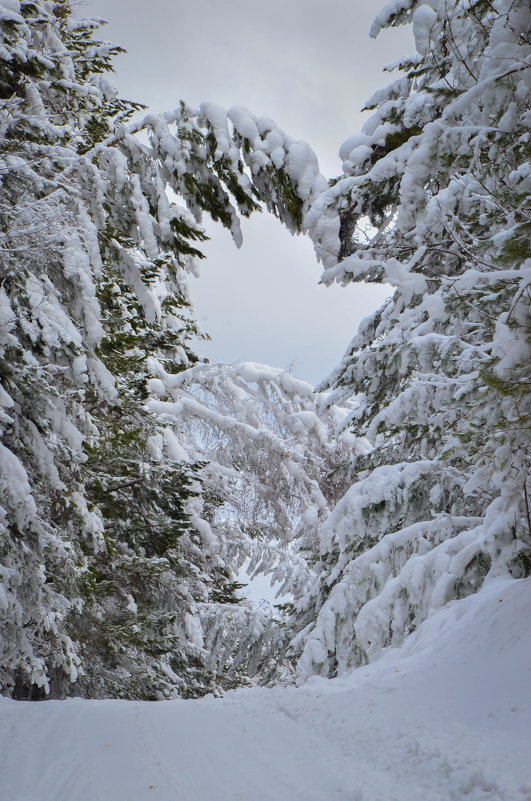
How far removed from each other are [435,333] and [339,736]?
3.98m

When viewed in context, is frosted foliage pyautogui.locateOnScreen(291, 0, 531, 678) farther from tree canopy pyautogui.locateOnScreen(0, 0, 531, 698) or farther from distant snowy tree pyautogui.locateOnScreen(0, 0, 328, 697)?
distant snowy tree pyautogui.locateOnScreen(0, 0, 328, 697)

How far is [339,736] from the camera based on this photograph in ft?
11.5

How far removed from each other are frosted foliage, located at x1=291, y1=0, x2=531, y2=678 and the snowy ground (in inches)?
23.6

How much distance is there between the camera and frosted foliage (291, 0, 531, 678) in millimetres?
3914

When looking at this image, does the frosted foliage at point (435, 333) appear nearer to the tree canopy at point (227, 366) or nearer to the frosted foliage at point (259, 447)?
the tree canopy at point (227, 366)

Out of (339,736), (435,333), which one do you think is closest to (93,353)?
(435,333)

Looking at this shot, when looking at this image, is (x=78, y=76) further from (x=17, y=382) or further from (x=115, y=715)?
(x=115, y=715)

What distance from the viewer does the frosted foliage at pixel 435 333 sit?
3.91 metres

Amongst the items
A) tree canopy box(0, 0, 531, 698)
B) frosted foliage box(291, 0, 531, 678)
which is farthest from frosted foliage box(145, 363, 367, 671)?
frosted foliage box(291, 0, 531, 678)

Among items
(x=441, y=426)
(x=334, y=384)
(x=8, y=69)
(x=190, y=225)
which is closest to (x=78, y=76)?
(x=8, y=69)

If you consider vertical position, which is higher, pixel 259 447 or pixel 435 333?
pixel 259 447

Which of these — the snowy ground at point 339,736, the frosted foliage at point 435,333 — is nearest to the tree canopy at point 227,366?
the frosted foliage at point 435,333

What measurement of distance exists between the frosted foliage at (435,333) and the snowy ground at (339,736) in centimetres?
60

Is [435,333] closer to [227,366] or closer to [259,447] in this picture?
[259,447]
